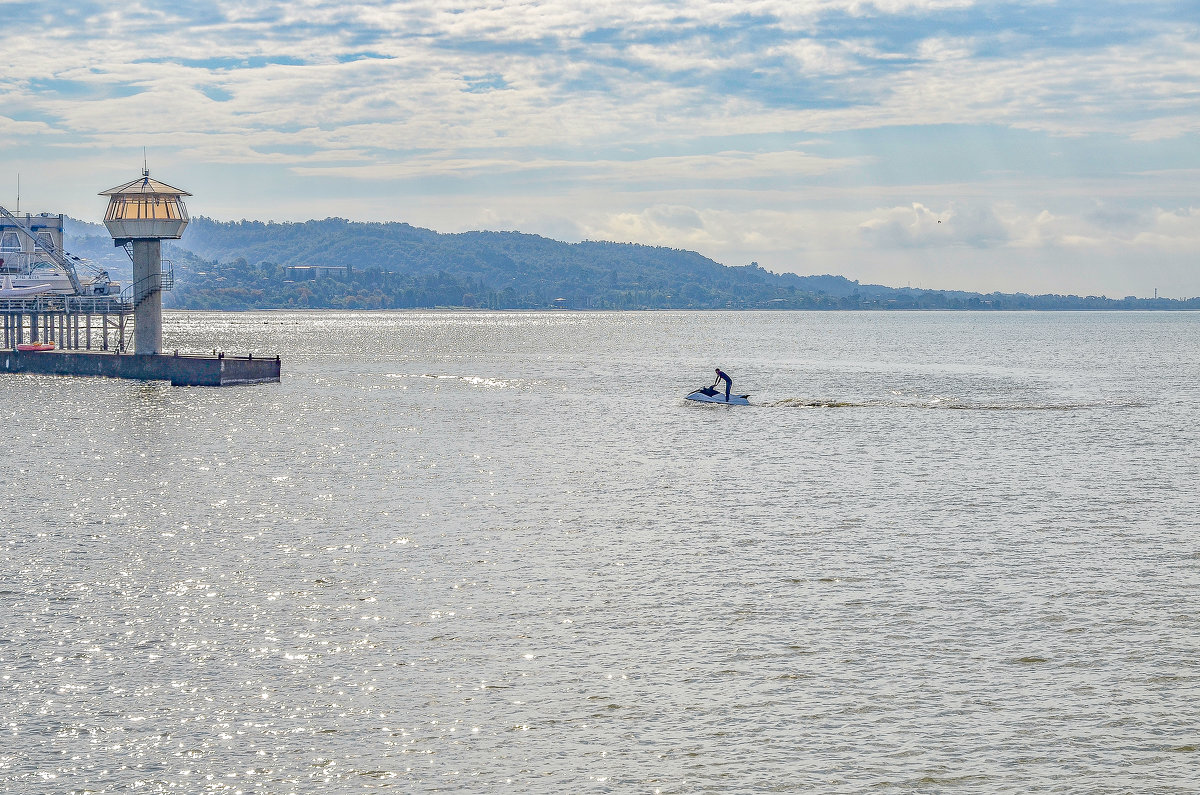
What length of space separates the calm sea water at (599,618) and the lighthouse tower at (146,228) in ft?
183

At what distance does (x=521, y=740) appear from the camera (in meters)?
25.0

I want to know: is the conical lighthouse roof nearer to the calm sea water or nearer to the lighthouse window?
the lighthouse window

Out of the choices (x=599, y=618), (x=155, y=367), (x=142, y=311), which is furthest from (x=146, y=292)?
(x=599, y=618)

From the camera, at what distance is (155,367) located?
406ft

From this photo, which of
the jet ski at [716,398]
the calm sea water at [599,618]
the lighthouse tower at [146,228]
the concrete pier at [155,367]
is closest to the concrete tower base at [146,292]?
the lighthouse tower at [146,228]

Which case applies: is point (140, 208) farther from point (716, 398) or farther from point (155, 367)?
point (716, 398)

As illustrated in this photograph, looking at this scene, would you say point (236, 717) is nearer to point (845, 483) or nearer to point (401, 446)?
point (845, 483)

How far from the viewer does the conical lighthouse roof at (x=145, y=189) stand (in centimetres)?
12644

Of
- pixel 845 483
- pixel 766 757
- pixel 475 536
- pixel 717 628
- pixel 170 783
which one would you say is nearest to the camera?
pixel 170 783

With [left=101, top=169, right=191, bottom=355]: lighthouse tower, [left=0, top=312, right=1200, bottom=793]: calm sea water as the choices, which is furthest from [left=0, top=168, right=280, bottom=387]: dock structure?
[left=0, top=312, right=1200, bottom=793]: calm sea water

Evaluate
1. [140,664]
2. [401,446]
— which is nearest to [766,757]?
[140,664]

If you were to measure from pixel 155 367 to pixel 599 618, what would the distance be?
100496 millimetres

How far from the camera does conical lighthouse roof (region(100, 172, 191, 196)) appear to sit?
12644cm

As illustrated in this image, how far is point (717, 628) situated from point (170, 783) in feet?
49.7
